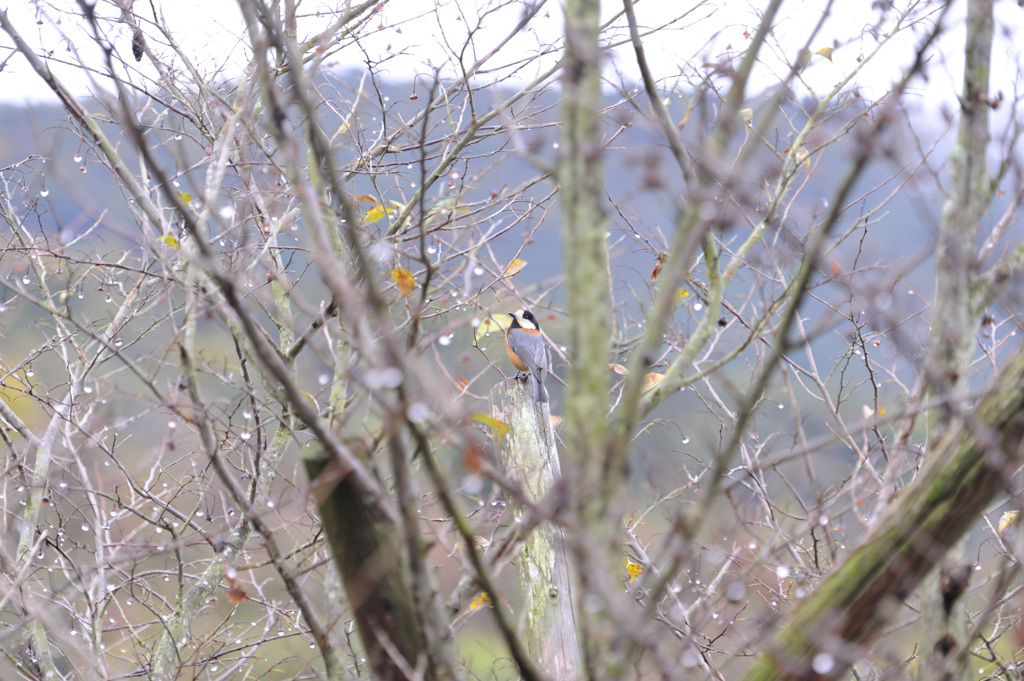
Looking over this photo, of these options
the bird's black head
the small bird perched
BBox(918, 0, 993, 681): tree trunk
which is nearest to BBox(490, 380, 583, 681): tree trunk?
BBox(918, 0, 993, 681): tree trunk

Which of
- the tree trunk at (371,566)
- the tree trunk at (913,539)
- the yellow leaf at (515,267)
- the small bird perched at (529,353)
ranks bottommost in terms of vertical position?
the tree trunk at (913,539)

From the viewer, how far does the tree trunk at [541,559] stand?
2.08 meters

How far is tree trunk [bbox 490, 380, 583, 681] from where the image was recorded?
2.08m

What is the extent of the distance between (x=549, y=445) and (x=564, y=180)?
1.78 meters

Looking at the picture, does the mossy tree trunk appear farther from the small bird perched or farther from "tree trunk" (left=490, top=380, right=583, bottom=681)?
the small bird perched

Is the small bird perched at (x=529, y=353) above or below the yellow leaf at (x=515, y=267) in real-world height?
above

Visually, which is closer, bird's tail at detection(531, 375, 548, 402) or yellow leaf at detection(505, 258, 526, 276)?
yellow leaf at detection(505, 258, 526, 276)

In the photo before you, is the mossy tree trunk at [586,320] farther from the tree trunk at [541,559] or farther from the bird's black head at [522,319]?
the bird's black head at [522,319]

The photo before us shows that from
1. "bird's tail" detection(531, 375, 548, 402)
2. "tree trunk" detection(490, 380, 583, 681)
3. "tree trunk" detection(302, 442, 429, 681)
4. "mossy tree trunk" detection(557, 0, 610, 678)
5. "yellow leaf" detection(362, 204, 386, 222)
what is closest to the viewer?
"mossy tree trunk" detection(557, 0, 610, 678)

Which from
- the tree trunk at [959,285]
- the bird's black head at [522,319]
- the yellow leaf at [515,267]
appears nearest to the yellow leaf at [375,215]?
the yellow leaf at [515,267]

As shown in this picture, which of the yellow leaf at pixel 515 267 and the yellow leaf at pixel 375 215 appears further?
the yellow leaf at pixel 515 267

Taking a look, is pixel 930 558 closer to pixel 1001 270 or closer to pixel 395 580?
pixel 1001 270

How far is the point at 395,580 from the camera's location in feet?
3.33

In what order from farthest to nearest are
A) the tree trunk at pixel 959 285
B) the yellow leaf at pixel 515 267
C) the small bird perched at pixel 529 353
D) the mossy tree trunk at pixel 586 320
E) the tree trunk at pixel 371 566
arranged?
the small bird perched at pixel 529 353 → the yellow leaf at pixel 515 267 → the tree trunk at pixel 959 285 → the tree trunk at pixel 371 566 → the mossy tree trunk at pixel 586 320
